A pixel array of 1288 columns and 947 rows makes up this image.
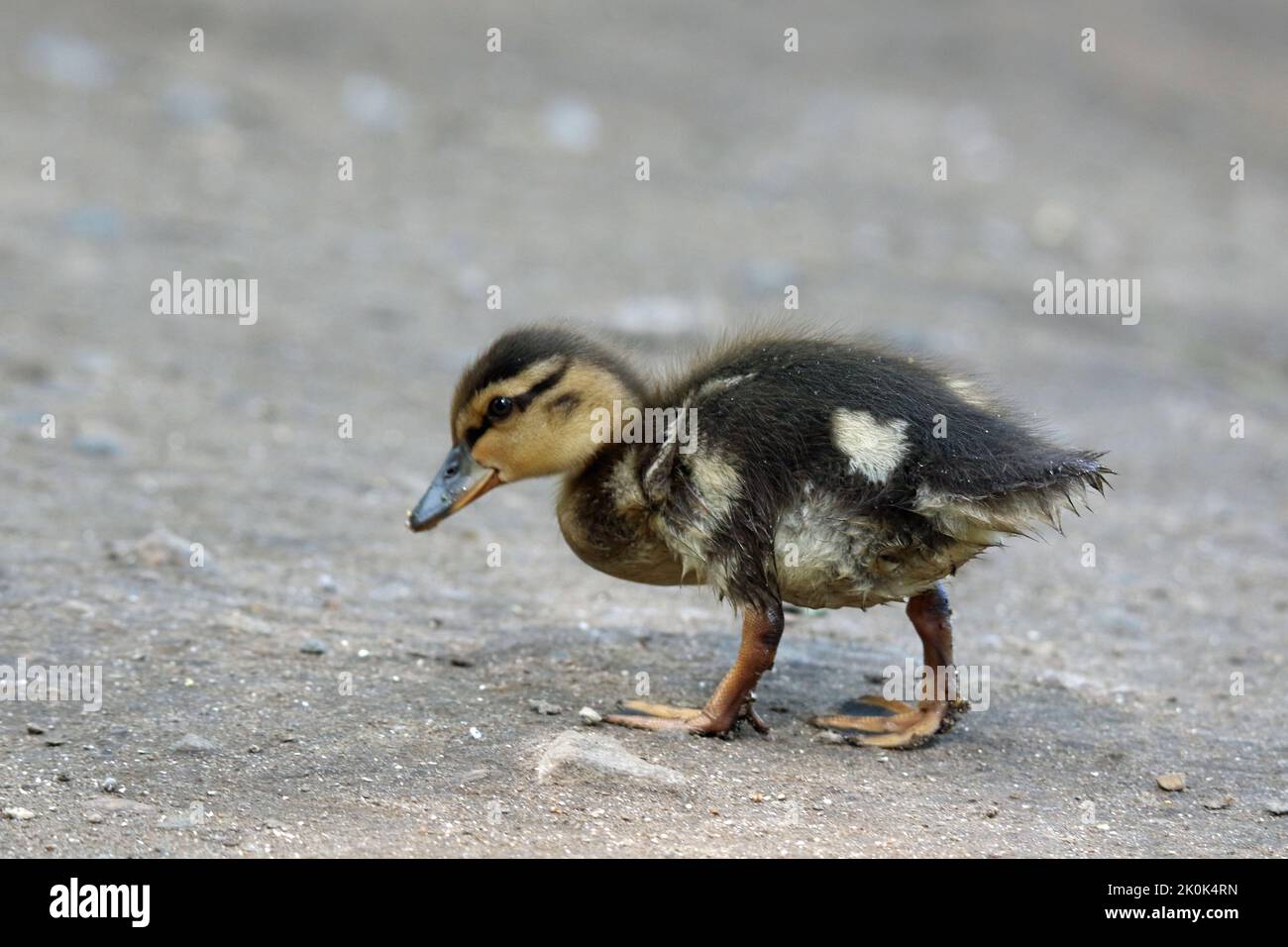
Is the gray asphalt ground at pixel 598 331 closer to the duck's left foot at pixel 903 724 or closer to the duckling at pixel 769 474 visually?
the duck's left foot at pixel 903 724

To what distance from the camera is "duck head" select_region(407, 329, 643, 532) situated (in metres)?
5.21

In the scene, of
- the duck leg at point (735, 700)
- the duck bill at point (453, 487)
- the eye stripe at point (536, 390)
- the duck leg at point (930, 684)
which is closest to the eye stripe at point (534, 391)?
the eye stripe at point (536, 390)

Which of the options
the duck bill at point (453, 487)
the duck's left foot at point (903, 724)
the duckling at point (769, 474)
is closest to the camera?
the duckling at point (769, 474)

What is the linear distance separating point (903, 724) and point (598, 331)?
5.89 feet

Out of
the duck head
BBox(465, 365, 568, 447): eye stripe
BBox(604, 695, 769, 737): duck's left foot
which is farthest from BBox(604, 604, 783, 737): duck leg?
BBox(465, 365, 568, 447): eye stripe

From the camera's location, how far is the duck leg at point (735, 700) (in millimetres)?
4938

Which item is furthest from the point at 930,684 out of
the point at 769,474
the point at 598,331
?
the point at 598,331

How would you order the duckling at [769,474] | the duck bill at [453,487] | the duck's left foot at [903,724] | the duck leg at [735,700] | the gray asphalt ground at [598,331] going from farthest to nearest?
the duck bill at [453,487] < the duck's left foot at [903,724] < the duck leg at [735,700] < the duckling at [769,474] < the gray asphalt ground at [598,331]

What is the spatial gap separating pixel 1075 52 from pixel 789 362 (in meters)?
14.8

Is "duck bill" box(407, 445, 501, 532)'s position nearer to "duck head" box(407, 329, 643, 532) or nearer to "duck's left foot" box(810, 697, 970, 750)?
"duck head" box(407, 329, 643, 532)

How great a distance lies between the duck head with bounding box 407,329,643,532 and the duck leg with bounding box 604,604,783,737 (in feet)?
2.76

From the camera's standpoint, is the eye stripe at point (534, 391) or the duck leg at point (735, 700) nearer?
the duck leg at point (735, 700)

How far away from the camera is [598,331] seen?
578 centimetres

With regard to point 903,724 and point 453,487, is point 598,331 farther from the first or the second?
point 903,724
